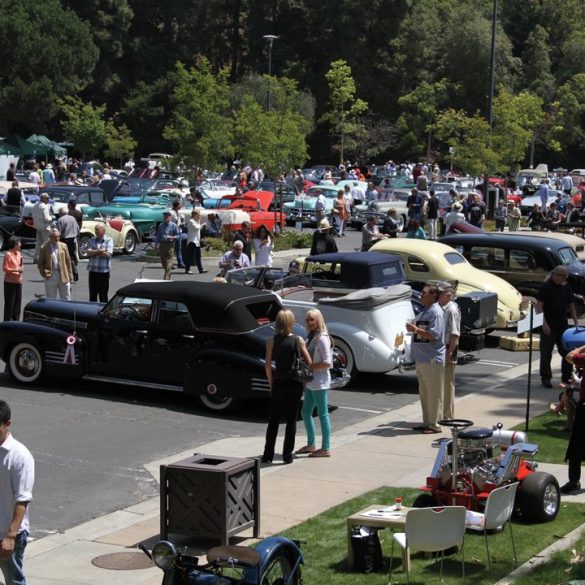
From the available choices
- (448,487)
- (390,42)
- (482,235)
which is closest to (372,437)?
(448,487)

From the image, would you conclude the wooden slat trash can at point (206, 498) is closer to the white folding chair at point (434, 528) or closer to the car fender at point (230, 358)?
the white folding chair at point (434, 528)

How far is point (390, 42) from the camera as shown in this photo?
75812 mm

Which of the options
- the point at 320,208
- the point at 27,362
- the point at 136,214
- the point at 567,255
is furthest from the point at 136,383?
the point at 320,208

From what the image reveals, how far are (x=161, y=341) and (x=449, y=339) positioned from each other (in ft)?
11.9

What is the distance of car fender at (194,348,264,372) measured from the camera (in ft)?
47.1

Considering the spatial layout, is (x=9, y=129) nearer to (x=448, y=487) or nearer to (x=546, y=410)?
(x=546, y=410)

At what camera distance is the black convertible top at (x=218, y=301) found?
48.5 ft

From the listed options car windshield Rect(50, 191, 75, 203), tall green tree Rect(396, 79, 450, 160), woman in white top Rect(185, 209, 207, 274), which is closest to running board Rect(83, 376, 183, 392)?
woman in white top Rect(185, 209, 207, 274)

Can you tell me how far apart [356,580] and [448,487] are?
4.53ft

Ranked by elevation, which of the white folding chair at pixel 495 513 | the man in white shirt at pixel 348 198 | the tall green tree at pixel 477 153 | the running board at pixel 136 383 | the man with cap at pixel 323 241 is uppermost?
the tall green tree at pixel 477 153

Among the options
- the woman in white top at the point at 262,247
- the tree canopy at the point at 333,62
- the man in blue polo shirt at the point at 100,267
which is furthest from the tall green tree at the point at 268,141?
the tree canopy at the point at 333,62

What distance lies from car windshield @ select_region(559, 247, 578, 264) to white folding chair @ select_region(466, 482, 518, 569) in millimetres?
14479

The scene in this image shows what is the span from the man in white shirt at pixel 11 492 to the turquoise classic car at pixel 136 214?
88.0 ft

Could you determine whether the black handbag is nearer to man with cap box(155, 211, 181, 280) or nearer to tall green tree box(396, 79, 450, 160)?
man with cap box(155, 211, 181, 280)
